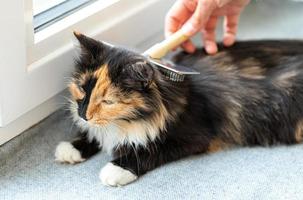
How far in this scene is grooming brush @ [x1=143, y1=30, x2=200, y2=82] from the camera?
1.23m

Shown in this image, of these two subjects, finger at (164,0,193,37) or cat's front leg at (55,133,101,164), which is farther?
finger at (164,0,193,37)

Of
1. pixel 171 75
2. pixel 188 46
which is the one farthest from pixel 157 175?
pixel 188 46

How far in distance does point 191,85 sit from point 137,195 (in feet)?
0.98

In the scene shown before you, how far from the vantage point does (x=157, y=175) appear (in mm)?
1292

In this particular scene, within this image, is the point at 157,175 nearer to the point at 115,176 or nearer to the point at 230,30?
the point at 115,176

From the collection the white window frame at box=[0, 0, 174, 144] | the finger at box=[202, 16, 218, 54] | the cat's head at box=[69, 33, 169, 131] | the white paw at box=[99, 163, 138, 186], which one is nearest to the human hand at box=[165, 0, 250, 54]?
the finger at box=[202, 16, 218, 54]

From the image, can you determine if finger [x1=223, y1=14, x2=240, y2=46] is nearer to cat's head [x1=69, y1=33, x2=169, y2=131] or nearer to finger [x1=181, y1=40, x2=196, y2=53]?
finger [x1=181, y1=40, x2=196, y2=53]

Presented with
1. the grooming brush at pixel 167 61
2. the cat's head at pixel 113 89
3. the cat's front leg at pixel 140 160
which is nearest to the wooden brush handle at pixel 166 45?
the grooming brush at pixel 167 61

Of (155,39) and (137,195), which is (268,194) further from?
(155,39)

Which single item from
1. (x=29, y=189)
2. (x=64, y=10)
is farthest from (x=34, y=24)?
(x=29, y=189)

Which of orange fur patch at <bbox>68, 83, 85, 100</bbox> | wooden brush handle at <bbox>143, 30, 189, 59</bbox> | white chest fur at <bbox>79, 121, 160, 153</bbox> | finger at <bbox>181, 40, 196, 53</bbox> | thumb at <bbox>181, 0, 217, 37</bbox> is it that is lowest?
white chest fur at <bbox>79, 121, 160, 153</bbox>

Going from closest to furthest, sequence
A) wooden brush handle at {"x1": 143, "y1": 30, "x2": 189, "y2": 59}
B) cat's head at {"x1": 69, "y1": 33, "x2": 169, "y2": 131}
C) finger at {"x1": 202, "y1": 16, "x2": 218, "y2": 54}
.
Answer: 1. cat's head at {"x1": 69, "y1": 33, "x2": 169, "y2": 131}
2. wooden brush handle at {"x1": 143, "y1": 30, "x2": 189, "y2": 59}
3. finger at {"x1": 202, "y1": 16, "x2": 218, "y2": 54}

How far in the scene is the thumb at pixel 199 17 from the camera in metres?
1.38

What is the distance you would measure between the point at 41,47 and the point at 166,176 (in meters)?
0.43
